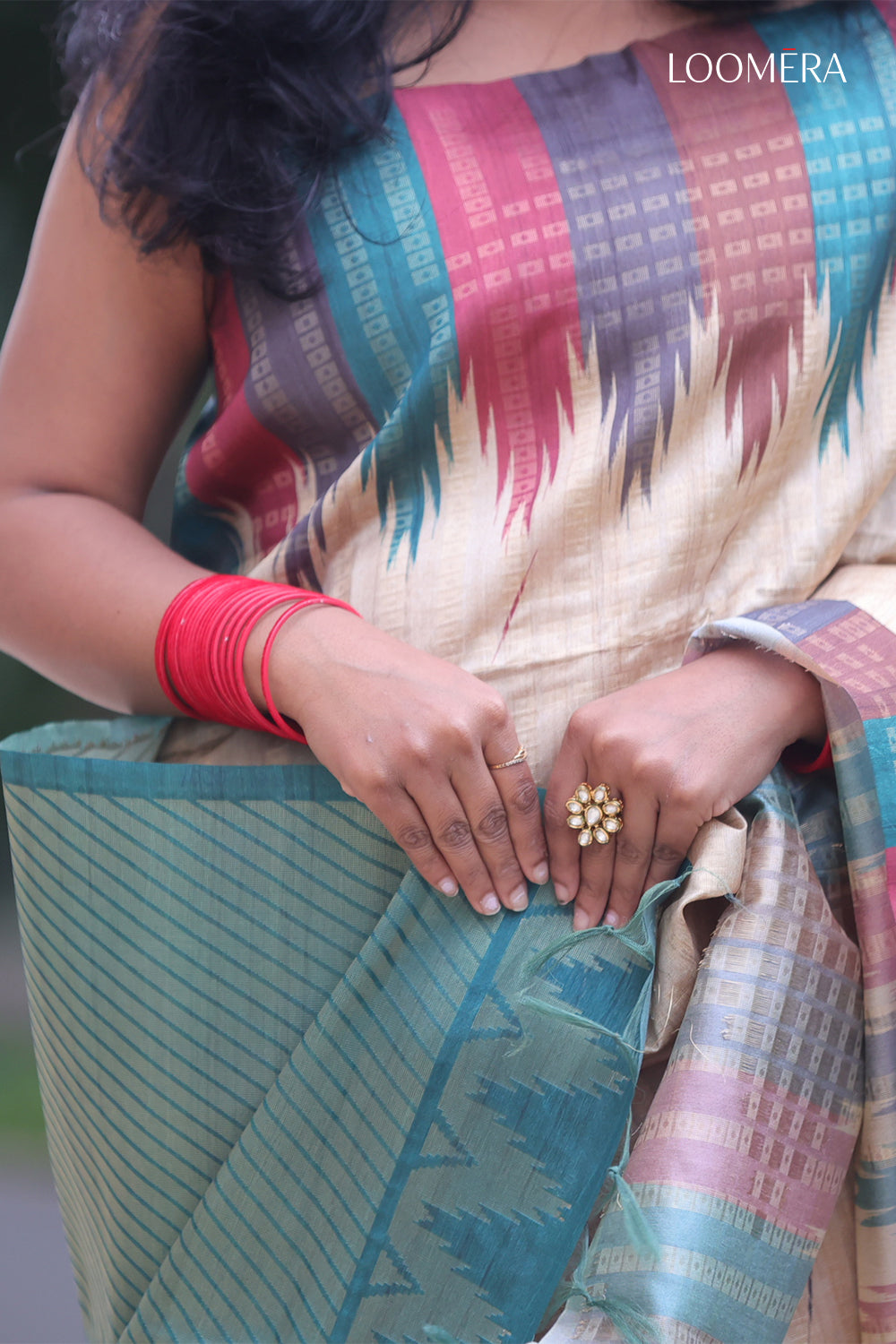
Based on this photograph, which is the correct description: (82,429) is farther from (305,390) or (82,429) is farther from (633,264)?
(633,264)

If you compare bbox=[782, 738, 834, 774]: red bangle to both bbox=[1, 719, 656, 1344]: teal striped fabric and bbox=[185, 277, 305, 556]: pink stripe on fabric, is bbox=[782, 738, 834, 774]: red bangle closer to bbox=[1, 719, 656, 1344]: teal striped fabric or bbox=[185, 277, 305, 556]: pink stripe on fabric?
bbox=[1, 719, 656, 1344]: teal striped fabric

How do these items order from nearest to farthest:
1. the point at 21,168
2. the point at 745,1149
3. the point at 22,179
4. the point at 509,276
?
the point at 745,1149 → the point at 509,276 → the point at 21,168 → the point at 22,179

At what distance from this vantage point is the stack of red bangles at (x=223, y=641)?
0.70 meters

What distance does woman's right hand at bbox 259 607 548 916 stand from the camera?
62 cm

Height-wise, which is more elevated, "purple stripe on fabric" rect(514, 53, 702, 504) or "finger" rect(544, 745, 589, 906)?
"purple stripe on fabric" rect(514, 53, 702, 504)

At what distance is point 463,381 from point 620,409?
11 centimetres

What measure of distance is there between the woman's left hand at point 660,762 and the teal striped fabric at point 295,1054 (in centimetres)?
3

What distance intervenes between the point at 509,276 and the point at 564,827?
360 mm

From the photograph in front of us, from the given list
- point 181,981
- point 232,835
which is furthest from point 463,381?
point 181,981

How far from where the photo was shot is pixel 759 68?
29.7 inches

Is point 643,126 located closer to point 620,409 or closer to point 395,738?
point 620,409

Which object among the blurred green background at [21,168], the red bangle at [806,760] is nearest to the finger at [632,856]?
the red bangle at [806,760]

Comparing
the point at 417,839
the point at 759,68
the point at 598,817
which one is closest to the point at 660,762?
the point at 598,817

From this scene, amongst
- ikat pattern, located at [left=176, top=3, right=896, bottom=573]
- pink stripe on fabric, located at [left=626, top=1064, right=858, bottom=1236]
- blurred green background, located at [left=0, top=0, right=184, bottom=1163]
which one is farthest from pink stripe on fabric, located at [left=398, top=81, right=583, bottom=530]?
blurred green background, located at [left=0, top=0, right=184, bottom=1163]
